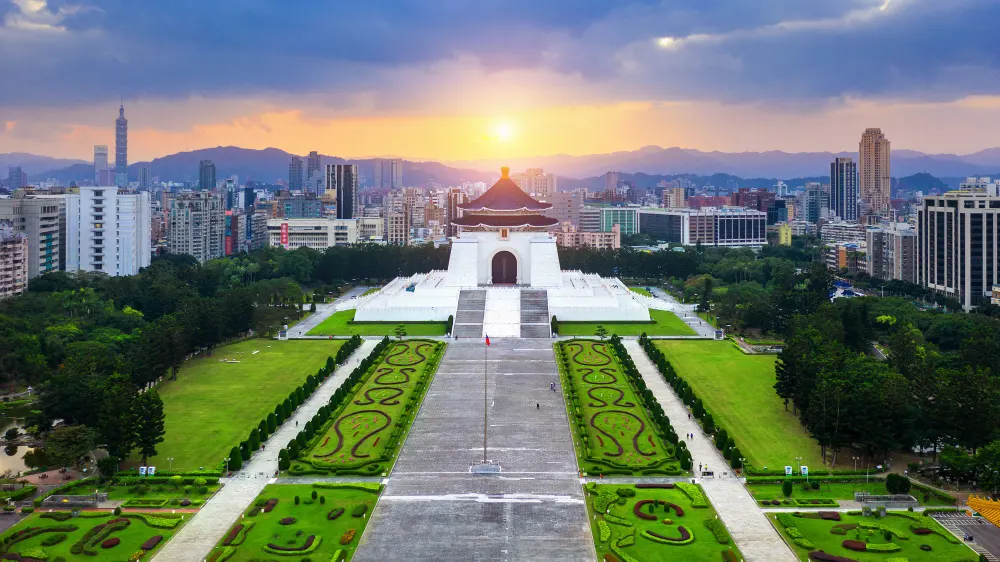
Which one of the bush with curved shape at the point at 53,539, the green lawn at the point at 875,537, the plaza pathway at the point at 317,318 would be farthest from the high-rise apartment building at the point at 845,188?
the bush with curved shape at the point at 53,539

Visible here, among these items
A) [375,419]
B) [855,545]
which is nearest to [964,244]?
[375,419]

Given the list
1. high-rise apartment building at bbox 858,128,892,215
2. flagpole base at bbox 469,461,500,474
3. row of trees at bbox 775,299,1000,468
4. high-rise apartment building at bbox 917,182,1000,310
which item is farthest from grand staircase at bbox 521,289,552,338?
high-rise apartment building at bbox 858,128,892,215

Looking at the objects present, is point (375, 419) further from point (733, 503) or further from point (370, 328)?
point (370, 328)

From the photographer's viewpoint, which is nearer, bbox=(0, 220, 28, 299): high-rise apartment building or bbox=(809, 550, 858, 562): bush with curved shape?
bbox=(809, 550, 858, 562): bush with curved shape

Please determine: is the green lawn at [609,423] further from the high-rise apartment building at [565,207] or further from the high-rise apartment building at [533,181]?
the high-rise apartment building at [533,181]

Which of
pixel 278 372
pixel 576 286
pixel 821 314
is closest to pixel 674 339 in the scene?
pixel 821 314

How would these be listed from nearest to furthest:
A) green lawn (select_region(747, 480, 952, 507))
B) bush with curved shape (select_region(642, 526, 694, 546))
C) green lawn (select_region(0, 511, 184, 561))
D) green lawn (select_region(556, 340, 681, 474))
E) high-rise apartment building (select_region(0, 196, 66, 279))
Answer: green lawn (select_region(0, 511, 184, 561)), bush with curved shape (select_region(642, 526, 694, 546)), green lawn (select_region(747, 480, 952, 507)), green lawn (select_region(556, 340, 681, 474)), high-rise apartment building (select_region(0, 196, 66, 279))

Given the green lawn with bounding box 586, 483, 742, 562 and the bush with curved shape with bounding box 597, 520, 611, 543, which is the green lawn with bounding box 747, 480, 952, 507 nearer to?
the green lawn with bounding box 586, 483, 742, 562
